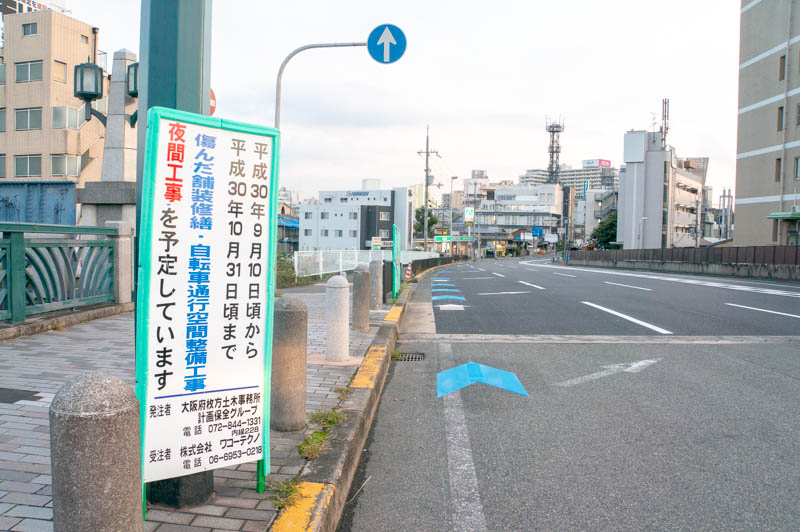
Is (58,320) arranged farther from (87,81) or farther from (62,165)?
(62,165)

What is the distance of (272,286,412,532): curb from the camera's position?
2.84 m

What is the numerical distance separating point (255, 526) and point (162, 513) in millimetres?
489

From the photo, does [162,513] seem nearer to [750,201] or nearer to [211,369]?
[211,369]

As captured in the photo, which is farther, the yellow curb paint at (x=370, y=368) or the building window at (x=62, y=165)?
the building window at (x=62, y=165)

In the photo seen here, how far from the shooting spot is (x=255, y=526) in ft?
8.95

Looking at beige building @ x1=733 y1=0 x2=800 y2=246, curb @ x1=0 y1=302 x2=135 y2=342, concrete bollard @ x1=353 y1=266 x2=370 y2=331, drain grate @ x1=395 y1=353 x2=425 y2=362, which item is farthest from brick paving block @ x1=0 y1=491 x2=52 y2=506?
beige building @ x1=733 y1=0 x2=800 y2=246

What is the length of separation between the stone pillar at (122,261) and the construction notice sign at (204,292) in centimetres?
723

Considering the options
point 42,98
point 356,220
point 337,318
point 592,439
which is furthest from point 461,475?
point 356,220

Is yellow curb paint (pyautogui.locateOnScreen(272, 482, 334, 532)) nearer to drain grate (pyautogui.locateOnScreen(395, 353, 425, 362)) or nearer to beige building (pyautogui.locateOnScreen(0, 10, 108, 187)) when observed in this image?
drain grate (pyautogui.locateOnScreen(395, 353, 425, 362))

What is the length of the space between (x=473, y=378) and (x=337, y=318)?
165 cm

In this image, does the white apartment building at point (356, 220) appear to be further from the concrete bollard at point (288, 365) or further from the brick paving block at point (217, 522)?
the brick paving block at point (217, 522)

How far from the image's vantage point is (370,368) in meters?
6.15

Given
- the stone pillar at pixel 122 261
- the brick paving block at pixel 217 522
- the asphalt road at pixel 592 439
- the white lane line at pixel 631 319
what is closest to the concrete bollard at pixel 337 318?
the asphalt road at pixel 592 439

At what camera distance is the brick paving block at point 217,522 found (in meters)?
2.71
